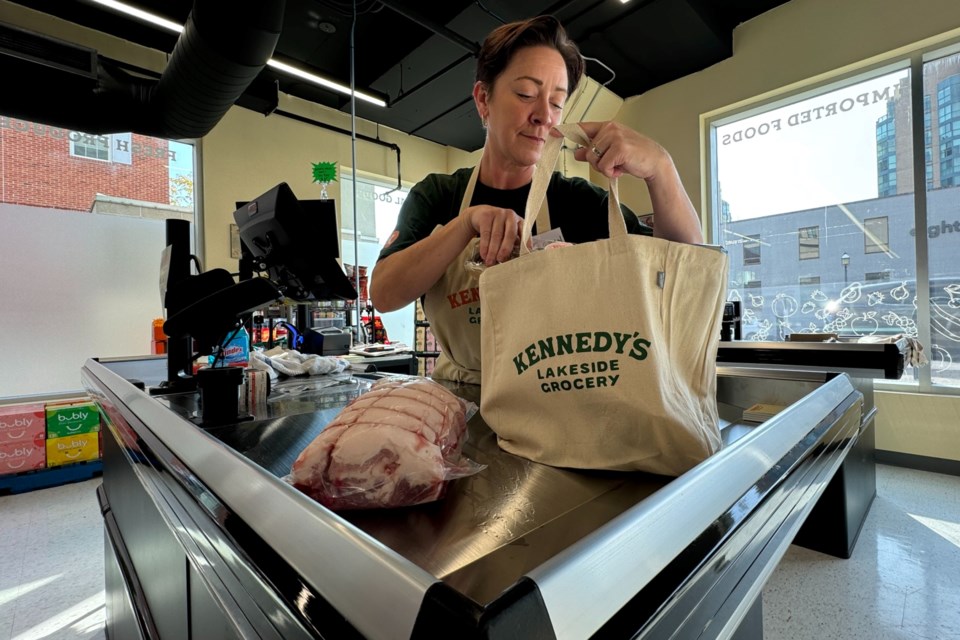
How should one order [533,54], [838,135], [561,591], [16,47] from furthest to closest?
[838,135] → [16,47] → [533,54] → [561,591]

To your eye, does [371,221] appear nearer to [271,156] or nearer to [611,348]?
[271,156]

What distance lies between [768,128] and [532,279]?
191 inches

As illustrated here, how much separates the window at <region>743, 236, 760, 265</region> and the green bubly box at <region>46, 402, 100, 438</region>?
552 centimetres

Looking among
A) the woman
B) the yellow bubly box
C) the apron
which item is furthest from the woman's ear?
the yellow bubly box

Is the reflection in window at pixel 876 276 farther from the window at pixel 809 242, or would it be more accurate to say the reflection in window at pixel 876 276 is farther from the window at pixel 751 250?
the window at pixel 751 250

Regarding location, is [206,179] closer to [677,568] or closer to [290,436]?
[290,436]

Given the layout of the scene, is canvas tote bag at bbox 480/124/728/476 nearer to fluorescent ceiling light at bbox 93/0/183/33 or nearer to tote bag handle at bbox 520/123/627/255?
tote bag handle at bbox 520/123/627/255

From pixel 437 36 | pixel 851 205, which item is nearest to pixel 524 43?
pixel 437 36

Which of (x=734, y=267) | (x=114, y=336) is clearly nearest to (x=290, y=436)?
(x=114, y=336)

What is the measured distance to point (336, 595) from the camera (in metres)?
0.28

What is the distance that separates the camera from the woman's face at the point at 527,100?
106cm

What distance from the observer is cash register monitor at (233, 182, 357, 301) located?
109 centimetres

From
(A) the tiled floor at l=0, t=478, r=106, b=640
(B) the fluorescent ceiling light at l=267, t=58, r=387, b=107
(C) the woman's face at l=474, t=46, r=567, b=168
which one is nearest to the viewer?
(C) the woman's face at l=474, t=46, r=567, b=168

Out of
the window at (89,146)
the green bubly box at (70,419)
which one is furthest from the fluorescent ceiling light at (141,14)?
the green bubly box at (70,419)
